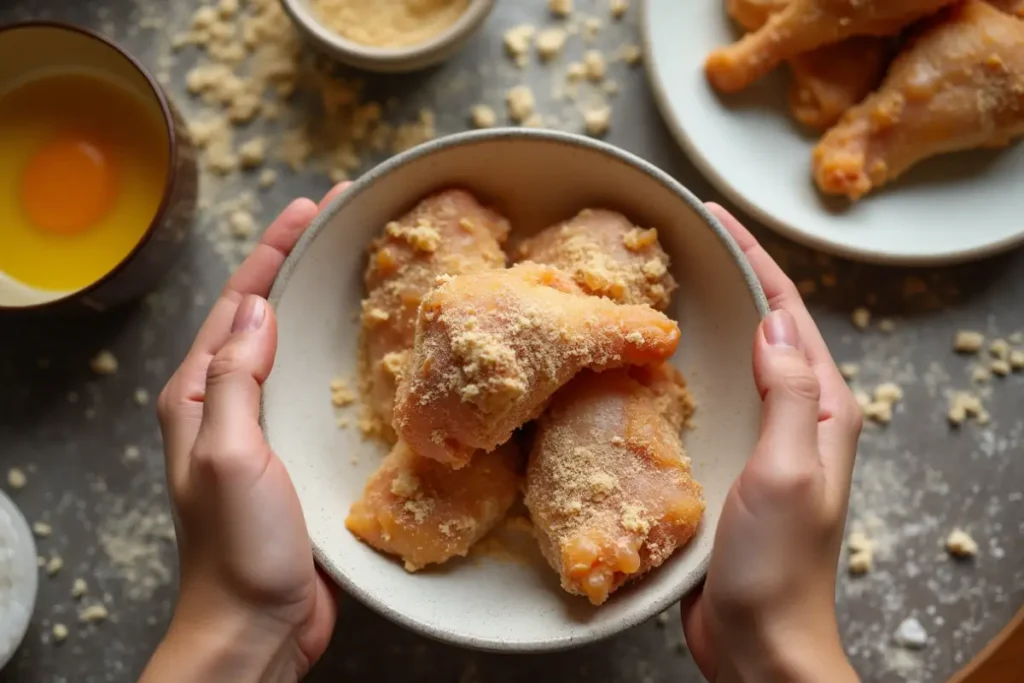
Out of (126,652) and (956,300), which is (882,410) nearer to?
(956,300)

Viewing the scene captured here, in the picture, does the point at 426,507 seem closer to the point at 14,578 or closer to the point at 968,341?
the point at 14,578

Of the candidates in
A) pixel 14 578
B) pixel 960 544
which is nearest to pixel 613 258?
pixel 960 544

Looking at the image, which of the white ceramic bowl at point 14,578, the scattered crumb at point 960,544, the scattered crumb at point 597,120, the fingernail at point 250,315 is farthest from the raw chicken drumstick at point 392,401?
the scattered crumb at point 960,544

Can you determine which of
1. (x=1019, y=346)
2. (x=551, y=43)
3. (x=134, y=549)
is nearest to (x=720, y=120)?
(x=551, y=43)

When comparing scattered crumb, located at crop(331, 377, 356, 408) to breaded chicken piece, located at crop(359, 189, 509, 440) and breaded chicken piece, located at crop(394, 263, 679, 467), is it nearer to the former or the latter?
breaded chicken piece, located at crop(359, 189, 509, 440)

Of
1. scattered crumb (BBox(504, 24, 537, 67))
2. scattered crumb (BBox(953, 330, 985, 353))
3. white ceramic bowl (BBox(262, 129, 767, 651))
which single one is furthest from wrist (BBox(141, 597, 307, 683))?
scattered crumb (BBox(953, 330, 985, 353))

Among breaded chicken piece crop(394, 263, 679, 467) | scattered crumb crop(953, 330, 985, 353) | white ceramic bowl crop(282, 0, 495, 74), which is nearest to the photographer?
breaded chicken piece crop(394, 263, 679, 467)
